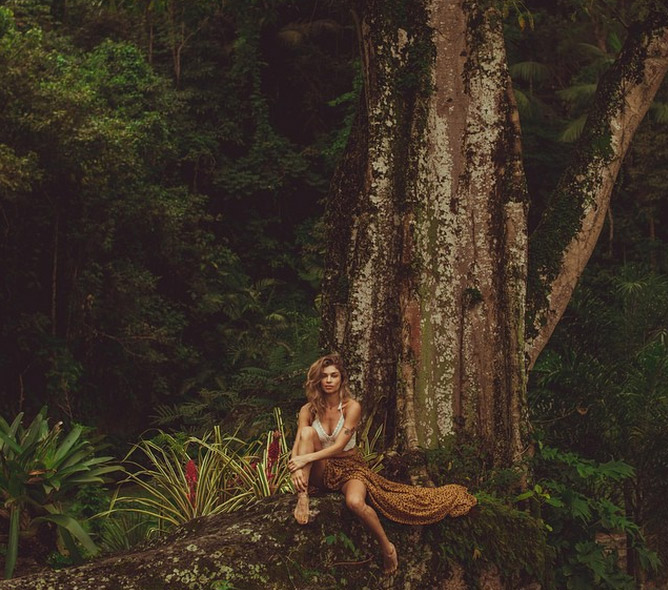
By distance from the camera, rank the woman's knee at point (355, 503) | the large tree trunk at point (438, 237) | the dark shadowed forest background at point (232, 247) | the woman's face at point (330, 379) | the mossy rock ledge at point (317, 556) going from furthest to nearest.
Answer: the dark shadowed forest background at point (232, 247) < the large tree trunk at point (438, 237) < the woman's face at point (330, 379) < the woman's knee at point (355, 503) < the mossy rock ledge at point (317, 556)

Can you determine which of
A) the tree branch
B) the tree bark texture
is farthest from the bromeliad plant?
the tree branch

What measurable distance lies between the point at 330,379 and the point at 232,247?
19.4 m

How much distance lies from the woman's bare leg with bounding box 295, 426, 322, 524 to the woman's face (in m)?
0.26

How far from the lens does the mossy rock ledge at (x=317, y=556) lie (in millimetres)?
5520

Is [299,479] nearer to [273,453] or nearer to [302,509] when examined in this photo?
[302,509]

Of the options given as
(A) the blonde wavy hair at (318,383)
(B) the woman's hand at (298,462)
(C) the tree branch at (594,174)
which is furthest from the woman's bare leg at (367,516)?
(C) the tree branch at (594,174)

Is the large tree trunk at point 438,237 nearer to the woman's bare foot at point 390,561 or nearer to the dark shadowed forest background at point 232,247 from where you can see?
the dark shadowed forest background at point 232,247

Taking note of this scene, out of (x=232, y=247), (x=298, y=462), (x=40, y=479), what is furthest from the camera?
(x=232, y=247)

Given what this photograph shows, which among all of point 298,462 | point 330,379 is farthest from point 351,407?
point 298,462

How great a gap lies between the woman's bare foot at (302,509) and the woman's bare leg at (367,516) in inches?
9.8

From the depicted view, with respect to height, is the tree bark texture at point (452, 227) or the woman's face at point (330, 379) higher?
the tree bark texture at point (452, 227)

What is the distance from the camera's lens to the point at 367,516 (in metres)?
5.94

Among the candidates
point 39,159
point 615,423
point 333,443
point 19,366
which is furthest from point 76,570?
point 19,366

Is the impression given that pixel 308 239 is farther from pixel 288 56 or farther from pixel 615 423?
pixel 615 423
